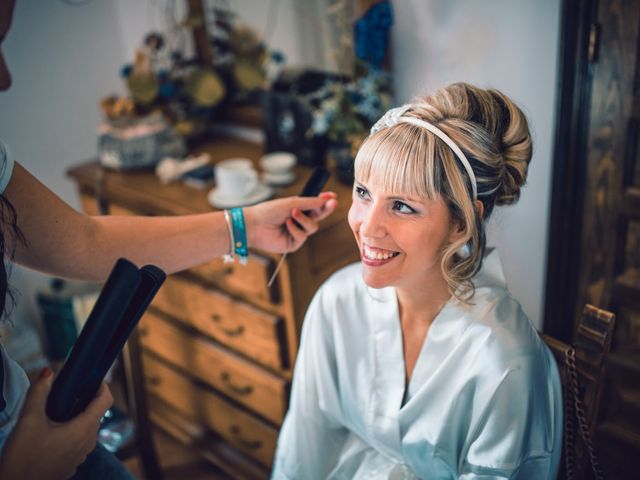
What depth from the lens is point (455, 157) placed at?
101 centimetres

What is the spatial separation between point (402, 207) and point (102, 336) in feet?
1.83

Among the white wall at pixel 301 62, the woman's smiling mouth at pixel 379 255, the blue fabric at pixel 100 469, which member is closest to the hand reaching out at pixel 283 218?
the woman's smiling mouth at pixel 379 255

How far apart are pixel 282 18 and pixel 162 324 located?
Result: 112 cm

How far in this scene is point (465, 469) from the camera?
113 cm

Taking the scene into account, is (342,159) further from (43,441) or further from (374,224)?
(43,441)

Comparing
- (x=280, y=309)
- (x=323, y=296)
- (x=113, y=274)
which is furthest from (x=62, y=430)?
(x=280, y=309)

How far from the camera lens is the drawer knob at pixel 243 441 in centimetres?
198

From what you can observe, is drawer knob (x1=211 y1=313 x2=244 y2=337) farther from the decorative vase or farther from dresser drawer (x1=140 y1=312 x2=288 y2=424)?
the decorative vase

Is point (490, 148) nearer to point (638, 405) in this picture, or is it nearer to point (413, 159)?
point (413, 159)

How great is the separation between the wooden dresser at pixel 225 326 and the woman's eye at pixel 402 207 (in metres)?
0.53

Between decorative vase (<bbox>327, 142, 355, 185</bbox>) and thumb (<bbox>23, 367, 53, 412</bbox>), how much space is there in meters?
1.06

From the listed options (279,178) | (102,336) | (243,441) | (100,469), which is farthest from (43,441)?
(243,441)

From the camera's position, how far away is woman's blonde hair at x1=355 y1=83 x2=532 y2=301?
3.31ft

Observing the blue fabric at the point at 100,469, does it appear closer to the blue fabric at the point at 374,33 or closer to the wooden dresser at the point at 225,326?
the wooden dresser at the point at 225,326
